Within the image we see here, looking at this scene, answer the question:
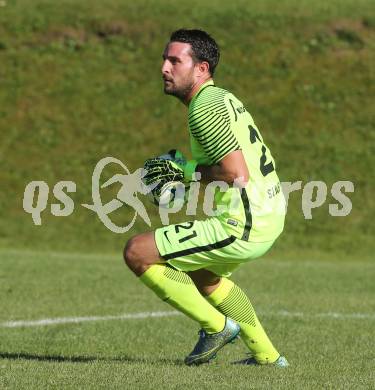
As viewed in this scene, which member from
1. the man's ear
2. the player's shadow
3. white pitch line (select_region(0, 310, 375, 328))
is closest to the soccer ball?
the man's ear

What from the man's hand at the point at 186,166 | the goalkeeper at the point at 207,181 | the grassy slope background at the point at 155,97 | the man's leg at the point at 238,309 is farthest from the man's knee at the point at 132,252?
the grassy slope background at the point at 155,97

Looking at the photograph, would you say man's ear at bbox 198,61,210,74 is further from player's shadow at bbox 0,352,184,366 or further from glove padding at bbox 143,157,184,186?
player's shadow at bbox 0,352,184,366

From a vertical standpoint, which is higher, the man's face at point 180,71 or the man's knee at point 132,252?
the man's face at point 180,71

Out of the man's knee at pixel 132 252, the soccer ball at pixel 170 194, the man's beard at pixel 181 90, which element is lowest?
the man's knee at pixel 132 252

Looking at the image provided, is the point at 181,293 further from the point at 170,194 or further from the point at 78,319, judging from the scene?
the point at 78,319

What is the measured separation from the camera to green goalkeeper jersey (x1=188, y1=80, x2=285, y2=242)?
7176 millimetres

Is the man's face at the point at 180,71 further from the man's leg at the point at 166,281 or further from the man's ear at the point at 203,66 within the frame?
the man's leg at the point at 166,281

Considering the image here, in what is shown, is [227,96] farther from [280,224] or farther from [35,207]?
[35,207]

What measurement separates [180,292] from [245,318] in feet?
2.44

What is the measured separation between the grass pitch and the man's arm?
4.48ft

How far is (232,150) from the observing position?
7.17 m

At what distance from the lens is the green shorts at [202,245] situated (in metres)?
7.31

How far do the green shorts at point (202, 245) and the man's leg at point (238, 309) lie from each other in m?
0.66

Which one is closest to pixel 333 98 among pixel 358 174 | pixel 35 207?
pixel 358 174
